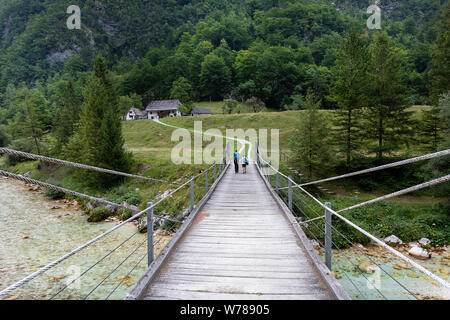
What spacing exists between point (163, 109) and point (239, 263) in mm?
Result: 76097

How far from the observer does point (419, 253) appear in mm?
11641

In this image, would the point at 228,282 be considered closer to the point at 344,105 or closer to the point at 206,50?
the point at 344,105

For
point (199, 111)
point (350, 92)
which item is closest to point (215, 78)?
point (199, 111)

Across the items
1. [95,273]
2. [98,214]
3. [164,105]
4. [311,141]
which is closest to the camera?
[95,273]

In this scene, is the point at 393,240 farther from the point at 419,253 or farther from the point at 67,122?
the point at 67,122

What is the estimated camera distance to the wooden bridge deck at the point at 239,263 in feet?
11.3

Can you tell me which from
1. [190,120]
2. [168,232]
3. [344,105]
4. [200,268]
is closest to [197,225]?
[200,268]

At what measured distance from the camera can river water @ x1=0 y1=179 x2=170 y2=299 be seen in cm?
914

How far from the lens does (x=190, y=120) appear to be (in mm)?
52406

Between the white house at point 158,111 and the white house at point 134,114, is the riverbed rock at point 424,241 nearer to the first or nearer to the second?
the white house at point 158,111

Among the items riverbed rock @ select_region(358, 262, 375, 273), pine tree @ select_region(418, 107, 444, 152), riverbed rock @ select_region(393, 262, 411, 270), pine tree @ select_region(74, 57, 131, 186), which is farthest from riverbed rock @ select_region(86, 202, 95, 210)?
pine tree @ select_region(418, 107, 444, 152)

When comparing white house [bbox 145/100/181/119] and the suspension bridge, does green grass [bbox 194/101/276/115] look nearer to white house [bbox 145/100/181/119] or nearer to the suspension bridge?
white house [bbox 145/100/181/119]

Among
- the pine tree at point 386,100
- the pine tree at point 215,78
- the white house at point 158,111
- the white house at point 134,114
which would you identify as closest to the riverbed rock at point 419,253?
the pine tree at point 386,100

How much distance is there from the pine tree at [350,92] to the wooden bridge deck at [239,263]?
1965 centimetres
